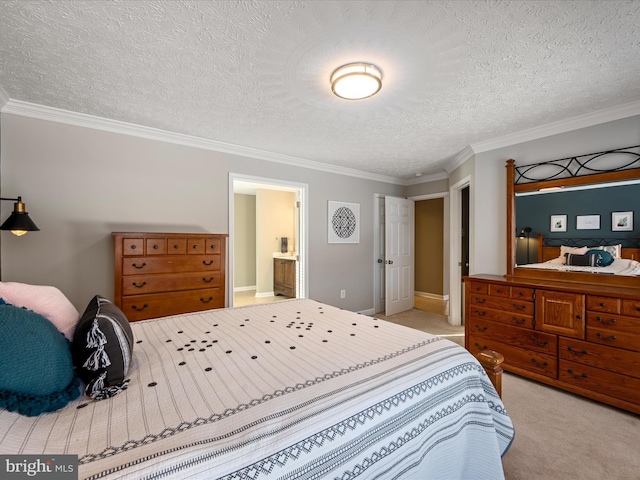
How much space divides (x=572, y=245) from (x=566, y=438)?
165 centimetres

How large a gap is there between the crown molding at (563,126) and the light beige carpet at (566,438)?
7.73 feet

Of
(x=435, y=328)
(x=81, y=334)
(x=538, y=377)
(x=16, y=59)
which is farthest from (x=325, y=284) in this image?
(x=16, y=59)

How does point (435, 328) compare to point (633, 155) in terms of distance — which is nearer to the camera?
point (633, 155)

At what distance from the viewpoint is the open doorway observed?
595 centimetres

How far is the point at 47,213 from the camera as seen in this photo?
2.44m

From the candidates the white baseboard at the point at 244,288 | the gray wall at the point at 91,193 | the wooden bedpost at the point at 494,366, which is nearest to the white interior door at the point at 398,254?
the gray wall at the point at 91,193

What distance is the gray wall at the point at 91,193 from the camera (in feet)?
7.72

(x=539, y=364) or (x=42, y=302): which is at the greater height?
(x=42, y=302)

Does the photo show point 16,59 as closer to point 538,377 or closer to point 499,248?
point 499,248

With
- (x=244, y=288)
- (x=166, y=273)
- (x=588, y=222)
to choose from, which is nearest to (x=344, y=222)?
(x=166, y=273)

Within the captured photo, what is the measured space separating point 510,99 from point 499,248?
5.24 ft

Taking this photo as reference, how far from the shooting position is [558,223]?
270 cm

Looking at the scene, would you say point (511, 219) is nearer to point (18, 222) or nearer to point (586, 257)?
point (586, 257)

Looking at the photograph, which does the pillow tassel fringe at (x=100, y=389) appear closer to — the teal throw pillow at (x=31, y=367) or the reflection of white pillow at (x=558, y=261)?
the teal throw pillow at (x=31, y=367)
